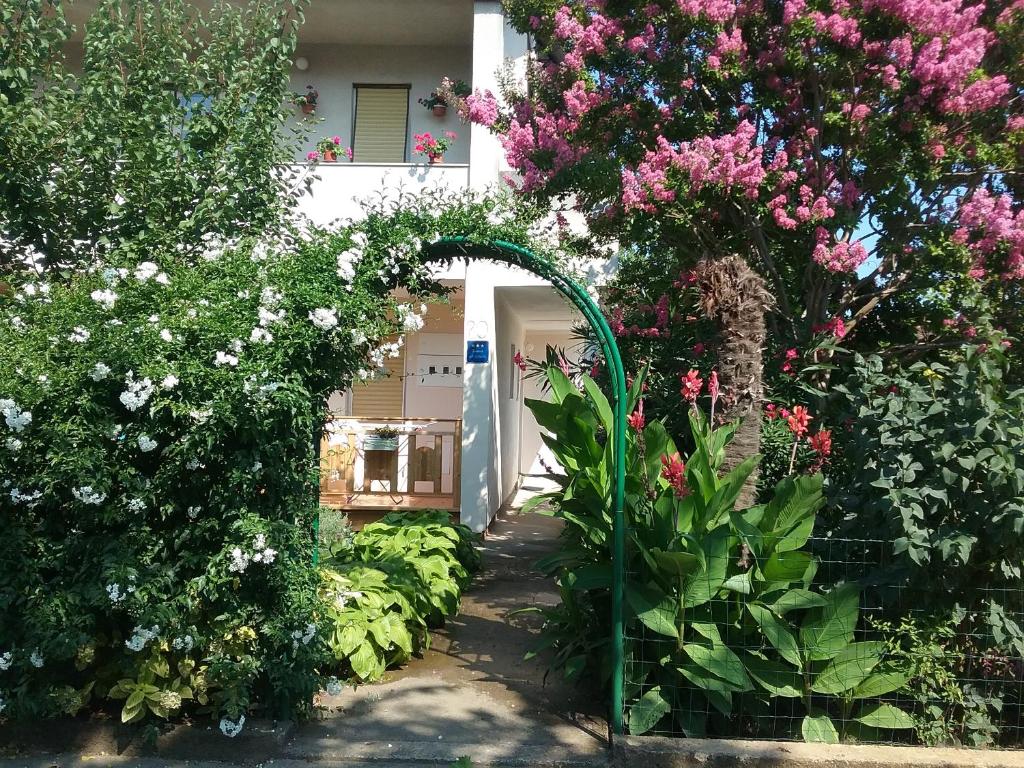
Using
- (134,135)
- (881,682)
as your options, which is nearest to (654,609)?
(881,682)

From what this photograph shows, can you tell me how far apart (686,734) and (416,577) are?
240cm

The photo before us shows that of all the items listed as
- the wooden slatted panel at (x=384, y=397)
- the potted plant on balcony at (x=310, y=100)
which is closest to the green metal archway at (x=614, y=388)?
the potted plant on balcony at (x=310, y=100)

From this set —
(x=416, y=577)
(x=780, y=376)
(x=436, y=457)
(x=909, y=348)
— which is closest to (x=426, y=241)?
(x=416, y=577)

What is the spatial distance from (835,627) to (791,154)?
388cm

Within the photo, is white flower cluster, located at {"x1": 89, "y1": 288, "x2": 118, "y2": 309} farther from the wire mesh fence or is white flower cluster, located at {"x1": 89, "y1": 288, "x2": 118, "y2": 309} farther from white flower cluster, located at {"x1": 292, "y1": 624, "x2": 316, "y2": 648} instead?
the wire mesh fence

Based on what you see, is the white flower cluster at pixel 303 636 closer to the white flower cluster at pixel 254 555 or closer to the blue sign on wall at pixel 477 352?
the white flower cluster at pixel 254 555

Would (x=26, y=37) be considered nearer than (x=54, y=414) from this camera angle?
No

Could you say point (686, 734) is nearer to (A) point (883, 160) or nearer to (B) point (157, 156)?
(A) point (883, 160)

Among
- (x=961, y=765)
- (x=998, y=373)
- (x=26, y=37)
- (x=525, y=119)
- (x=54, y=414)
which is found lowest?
(x=961, y=765)

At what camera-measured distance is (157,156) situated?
5.68m

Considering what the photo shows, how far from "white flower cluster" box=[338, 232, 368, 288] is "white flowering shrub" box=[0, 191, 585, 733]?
0.02m

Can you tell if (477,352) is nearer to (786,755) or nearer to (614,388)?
(614,388)

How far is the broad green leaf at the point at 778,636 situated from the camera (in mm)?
4352

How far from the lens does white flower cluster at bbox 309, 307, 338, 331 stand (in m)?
4.31
